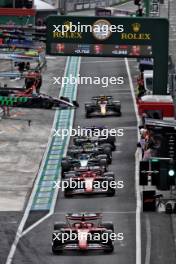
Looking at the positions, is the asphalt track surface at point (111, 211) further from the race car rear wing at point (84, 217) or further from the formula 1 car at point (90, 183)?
the race car rear wing at point (84, 217)

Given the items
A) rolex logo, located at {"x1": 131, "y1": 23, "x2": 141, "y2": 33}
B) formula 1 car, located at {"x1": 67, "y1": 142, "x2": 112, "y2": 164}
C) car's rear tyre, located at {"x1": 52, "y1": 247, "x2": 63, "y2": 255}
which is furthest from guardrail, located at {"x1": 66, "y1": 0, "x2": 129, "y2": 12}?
car's rear tyre, located at {"x1": 52, "y1": 247, "x2": 63, "y2": 255}

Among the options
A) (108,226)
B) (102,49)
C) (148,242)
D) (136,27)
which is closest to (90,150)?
(102,49)

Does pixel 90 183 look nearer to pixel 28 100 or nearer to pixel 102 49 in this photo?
pixel 102 49

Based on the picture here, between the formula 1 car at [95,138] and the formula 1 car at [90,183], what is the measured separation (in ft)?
26.2

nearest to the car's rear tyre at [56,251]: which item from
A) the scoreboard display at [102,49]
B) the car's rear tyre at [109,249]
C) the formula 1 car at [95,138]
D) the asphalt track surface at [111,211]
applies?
the asphalt track surface at [111,211]

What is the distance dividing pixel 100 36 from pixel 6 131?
45.9 ft

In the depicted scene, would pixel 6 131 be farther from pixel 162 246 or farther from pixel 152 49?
pixel 162 246

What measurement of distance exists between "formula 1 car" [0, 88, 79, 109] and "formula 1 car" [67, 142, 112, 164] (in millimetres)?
15478

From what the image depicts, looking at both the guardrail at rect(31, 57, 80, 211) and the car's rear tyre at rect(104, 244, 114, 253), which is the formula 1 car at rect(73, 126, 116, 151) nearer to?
the guardrail at rect(31, 57, 80, 211)

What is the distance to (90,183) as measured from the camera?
59.8m

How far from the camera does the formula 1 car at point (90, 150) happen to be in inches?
2591

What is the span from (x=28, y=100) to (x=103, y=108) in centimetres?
479

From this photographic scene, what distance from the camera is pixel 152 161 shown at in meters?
49.8

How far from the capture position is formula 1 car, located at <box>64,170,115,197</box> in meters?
59.8
